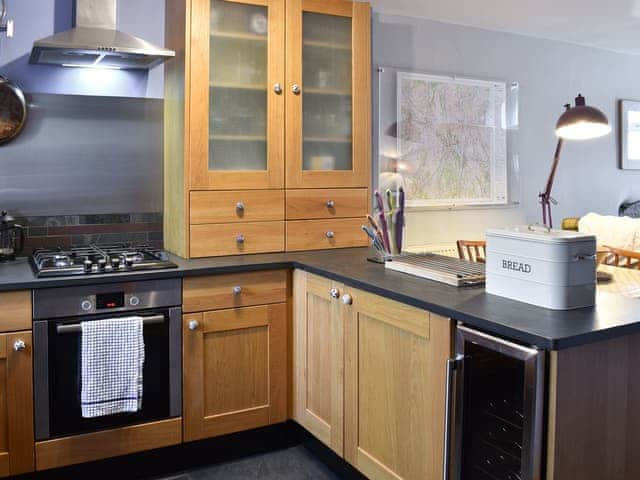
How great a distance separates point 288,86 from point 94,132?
98 cm

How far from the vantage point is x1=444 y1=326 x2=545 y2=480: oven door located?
156 cm

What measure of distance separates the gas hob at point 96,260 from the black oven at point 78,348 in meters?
0.08

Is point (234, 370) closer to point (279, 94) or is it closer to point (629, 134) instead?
point (279, 94)

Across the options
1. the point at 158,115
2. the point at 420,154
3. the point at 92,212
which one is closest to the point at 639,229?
the point at 420,154

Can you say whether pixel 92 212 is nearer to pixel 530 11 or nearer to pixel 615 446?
pixel 615 446

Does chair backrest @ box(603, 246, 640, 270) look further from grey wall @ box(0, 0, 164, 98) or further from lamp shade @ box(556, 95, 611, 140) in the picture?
grey wall @ box(0, 0, 164, 98)

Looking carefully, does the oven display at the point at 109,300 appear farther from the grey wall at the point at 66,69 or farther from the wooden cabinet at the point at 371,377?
Result: the grey wall at the point at 66,69

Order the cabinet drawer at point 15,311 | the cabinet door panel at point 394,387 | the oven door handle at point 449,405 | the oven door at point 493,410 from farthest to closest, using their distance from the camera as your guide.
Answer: the cabinet drawer at point 15,311 < the cabinet door panel at point 394,387 < the oven door handle at point 449,405 < the oven door at point 493,410

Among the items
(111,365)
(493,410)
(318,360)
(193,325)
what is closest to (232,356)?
(193,325)

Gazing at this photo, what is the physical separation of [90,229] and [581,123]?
2.33m

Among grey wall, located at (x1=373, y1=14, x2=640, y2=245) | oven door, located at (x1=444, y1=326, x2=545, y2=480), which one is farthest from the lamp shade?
grey wall, located at (x1=373, y1=14, x2=640, y2=245)

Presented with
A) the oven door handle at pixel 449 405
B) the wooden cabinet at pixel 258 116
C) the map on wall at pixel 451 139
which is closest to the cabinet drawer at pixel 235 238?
the wooden cabinet at pixel 258 116

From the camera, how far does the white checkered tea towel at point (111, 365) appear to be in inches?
96.7

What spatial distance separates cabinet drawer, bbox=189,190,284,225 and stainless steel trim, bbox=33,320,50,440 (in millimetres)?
838
